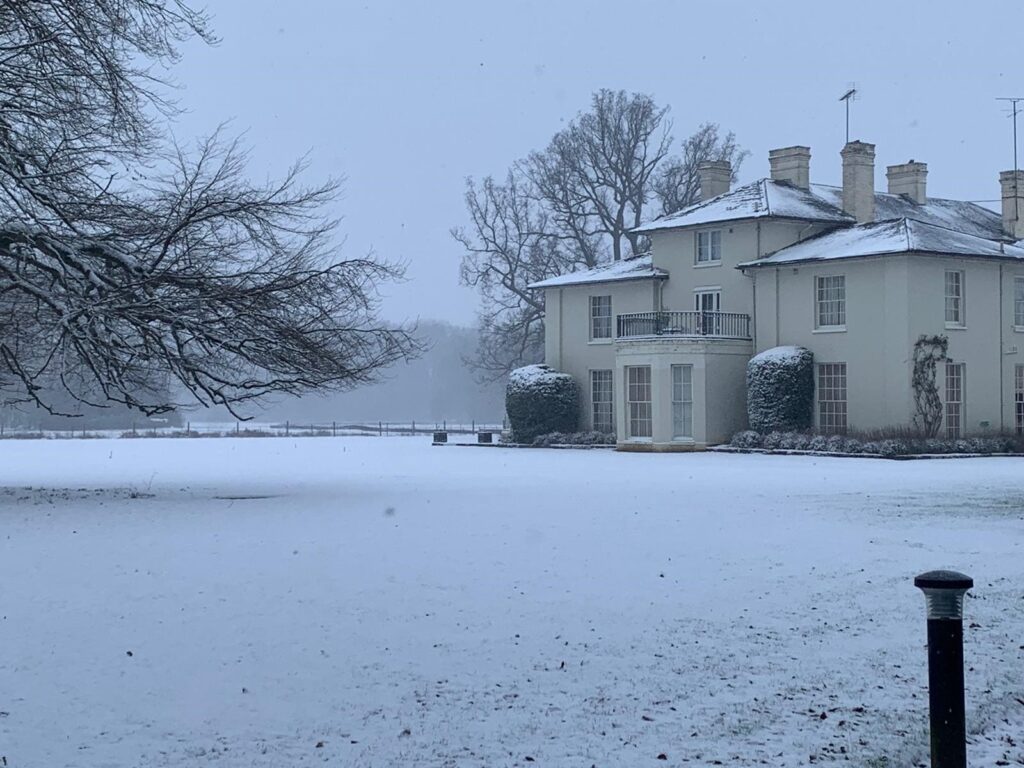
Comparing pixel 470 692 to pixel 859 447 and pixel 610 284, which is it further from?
pixel 610 284

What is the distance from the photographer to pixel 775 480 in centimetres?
2534

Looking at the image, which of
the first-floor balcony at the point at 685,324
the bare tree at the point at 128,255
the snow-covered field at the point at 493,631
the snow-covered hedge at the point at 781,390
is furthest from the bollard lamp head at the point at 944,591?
the first-floor balcony at the point at 685,324

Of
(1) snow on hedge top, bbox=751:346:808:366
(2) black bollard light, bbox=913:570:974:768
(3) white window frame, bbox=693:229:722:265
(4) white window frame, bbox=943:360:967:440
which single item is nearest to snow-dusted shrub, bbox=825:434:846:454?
(1) snow on hedge top, bbox=751:346:808:366

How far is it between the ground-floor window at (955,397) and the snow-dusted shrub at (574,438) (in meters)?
9.92

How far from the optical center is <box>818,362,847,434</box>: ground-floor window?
3865cm

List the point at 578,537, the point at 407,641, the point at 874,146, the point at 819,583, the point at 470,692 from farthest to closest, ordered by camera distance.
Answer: the point at 874,146 → the point at 578,537 → the point at 819,583 → the point at 407,641 → the point at 470,692

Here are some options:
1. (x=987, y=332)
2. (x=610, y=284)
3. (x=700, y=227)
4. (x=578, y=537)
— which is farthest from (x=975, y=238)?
(x=578, y=537)

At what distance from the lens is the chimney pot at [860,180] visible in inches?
1658

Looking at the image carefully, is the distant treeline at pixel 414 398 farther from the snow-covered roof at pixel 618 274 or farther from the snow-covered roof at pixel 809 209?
the snow-covered roof at pixel 809 209

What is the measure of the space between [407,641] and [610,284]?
35515 millimetres

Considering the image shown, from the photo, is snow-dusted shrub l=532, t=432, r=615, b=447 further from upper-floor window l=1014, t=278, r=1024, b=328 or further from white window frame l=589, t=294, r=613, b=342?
upper-floor window l=1014, t=278, r=1024, b=328

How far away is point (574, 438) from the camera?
4303 cm

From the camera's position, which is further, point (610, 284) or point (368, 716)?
point (610, 284)

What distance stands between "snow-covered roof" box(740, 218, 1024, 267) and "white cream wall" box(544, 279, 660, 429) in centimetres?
462
